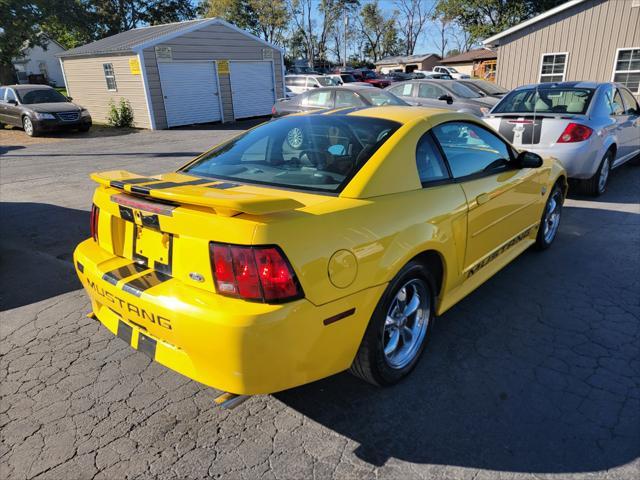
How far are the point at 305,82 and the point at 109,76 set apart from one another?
33.6ft

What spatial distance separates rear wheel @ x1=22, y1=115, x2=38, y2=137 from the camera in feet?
51.4

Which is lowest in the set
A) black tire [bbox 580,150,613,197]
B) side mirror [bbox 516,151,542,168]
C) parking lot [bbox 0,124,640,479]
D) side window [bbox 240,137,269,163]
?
parking lot [bbox 0,124,640,479]

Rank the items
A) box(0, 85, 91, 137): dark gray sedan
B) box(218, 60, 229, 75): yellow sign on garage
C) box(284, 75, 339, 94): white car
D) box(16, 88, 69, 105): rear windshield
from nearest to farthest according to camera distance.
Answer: box(0, 85, 91, 137): dark gray sedan
box(16, 88, 69, 105): rear windshield
box(218, 60, 229, 75): yellow sign on garage
box(284, 75, 339, 94): white car

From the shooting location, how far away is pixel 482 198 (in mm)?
3148

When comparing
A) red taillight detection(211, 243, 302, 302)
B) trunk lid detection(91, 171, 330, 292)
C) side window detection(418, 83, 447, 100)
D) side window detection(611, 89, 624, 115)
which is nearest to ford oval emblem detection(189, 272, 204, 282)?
trunk lid detection(91, 171, 330, 292)

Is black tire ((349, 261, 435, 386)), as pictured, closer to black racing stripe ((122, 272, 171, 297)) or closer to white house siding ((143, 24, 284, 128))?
black racing stripe ((122, 272, 171, 297))

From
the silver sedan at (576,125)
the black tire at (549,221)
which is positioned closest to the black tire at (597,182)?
the silver sedan at (576,125)

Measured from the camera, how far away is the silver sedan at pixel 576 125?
6.14m

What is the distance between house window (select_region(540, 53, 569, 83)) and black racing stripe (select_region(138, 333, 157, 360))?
18009 mm

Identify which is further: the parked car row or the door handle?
the parked car row

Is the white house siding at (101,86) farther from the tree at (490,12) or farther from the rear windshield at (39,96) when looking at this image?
the tree at (490,12)

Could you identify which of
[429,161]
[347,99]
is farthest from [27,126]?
[429,161]

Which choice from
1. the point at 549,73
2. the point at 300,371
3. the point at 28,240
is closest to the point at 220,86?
the point at 549,73

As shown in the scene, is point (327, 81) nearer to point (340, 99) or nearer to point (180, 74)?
point (180, 74)
